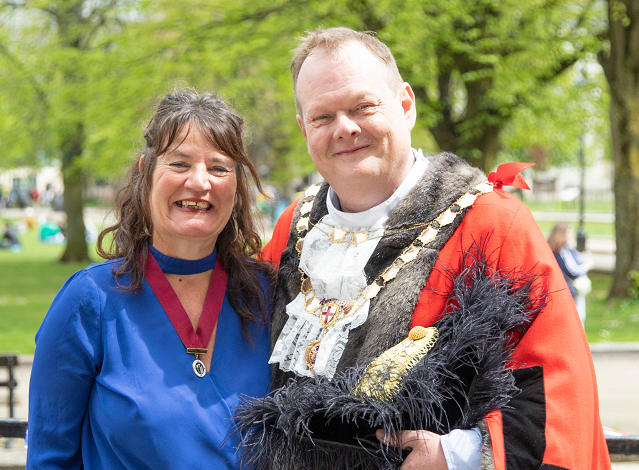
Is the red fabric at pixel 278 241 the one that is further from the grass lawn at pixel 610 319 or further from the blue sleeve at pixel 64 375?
the grass lawn at pixel 610 319

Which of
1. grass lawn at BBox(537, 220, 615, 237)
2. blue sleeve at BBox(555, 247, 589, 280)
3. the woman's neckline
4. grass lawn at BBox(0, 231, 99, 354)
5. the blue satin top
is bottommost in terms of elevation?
grass lawn at BBox(537, 220, 615, 237)

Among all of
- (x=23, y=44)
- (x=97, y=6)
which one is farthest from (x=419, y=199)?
(x=23, y=44)

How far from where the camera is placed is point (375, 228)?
89.4 inches

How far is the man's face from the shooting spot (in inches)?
86.1

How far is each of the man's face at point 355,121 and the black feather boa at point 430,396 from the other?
1.52 ft

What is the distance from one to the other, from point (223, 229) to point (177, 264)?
0.27m

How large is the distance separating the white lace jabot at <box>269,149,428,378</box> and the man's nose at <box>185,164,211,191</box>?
0.44 m

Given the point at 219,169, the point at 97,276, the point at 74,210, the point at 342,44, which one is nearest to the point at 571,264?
the point at 342,44

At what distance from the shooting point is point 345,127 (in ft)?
7.09

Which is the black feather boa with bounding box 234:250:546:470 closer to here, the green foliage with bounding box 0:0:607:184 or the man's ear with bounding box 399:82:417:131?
the man's ear with bounding box 399:82:417:131

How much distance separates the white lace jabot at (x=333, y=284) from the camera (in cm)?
213

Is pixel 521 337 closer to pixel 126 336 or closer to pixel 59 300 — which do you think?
pixel 126 336

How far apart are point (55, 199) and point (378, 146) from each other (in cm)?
4230

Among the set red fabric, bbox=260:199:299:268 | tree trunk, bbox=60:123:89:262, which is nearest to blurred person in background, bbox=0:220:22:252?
tree trunk, bbox=60:123:89:262
